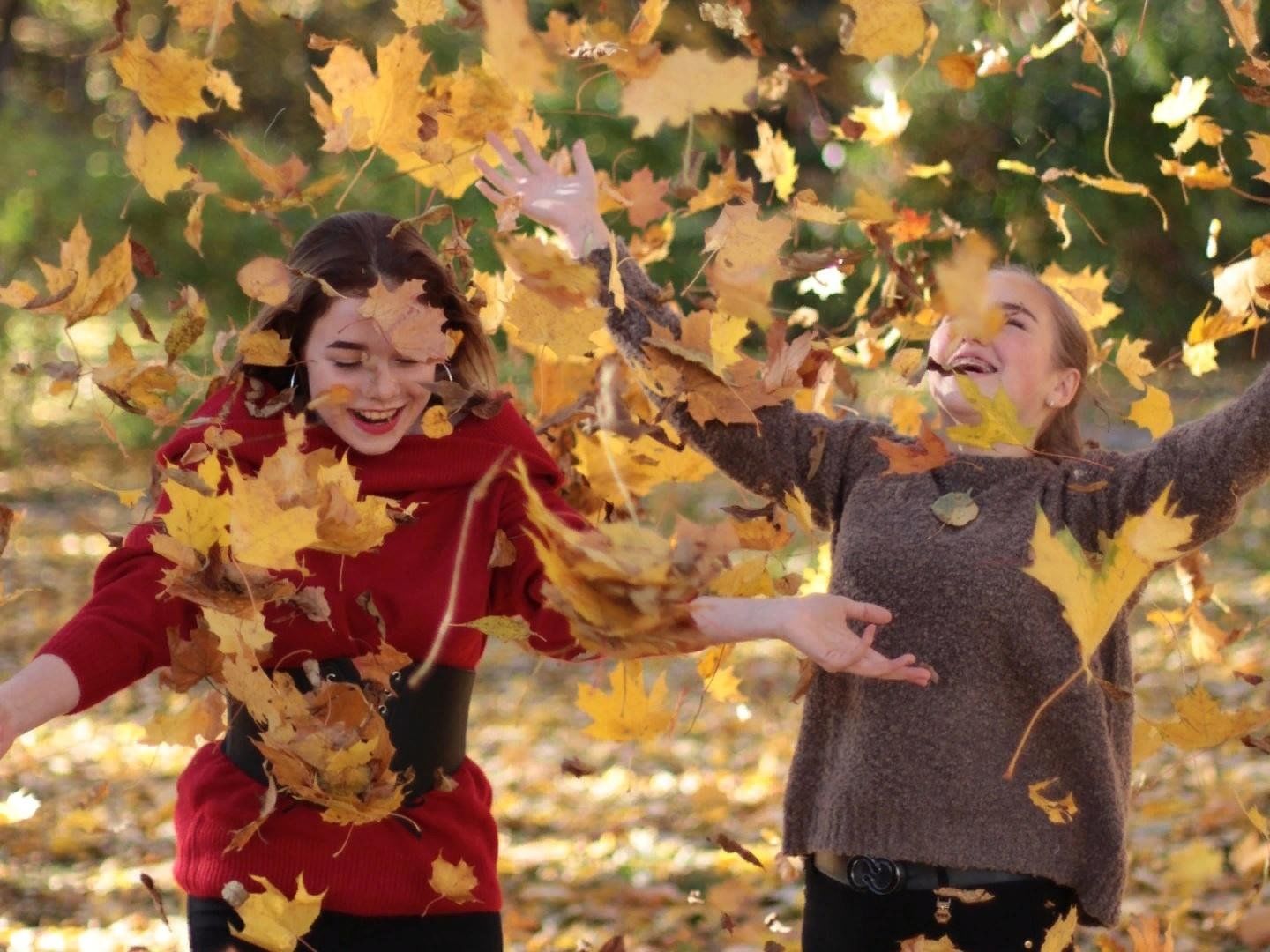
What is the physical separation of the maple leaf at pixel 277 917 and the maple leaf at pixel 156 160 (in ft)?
3.44

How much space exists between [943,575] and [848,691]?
216mm

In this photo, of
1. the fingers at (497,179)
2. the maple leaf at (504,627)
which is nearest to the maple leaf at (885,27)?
the fingers at (497,179)

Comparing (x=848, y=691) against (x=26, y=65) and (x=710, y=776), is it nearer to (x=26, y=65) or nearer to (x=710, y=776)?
(x=710, y=776)

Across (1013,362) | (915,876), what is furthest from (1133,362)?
(915,876)

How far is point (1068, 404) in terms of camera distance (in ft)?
7.98

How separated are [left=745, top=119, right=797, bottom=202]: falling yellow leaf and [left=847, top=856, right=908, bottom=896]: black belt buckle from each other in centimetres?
120

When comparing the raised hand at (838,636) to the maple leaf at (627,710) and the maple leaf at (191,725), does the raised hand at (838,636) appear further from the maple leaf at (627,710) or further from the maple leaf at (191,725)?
the maple leaf at (191,725)

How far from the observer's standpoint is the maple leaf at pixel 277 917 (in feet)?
6.75

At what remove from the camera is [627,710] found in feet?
8.66

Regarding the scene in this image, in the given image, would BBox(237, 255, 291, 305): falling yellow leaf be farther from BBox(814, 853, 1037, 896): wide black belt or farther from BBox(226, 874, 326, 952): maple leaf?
BBox(814, 853, 1037, 896): wide black belt

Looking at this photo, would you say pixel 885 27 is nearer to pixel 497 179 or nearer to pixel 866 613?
pixel 497 179

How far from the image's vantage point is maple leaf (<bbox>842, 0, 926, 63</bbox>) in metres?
2.45

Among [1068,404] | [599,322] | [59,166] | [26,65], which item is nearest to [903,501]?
[1068,404]

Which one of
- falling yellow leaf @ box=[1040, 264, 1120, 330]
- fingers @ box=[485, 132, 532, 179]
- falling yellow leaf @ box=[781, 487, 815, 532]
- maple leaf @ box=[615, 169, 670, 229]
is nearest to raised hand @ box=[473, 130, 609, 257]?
fingers @ box=[485, 132, 532, 179]
